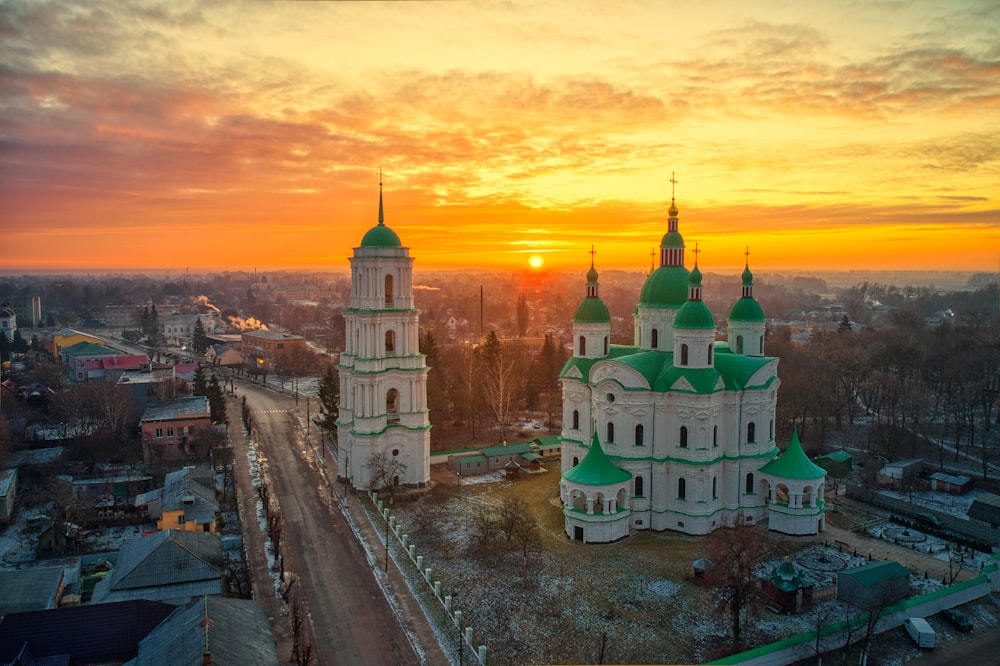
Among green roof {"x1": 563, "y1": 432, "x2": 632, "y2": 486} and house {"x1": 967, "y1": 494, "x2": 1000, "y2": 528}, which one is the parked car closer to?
house {"x1": 967, "y1": 494, "x2": 1000, "y2": 528}

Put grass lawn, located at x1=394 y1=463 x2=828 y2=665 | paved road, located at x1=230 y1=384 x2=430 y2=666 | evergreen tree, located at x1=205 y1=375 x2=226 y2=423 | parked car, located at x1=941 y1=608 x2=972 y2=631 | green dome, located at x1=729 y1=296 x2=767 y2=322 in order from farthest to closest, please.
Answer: evergreen tree, located at x1=205 y1=375 x2=226 y2=423
green dome, located at x1=729 y1=296 x2=767 y2=322
parked car, located at x1=941 y1=608 x2=972 y2=631
paved road, located at x1=230 y1=384 x2=430 y2=666
grass lawn, located at x1=394 y1=463 x2=828 y2=665

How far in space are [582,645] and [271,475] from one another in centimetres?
2202

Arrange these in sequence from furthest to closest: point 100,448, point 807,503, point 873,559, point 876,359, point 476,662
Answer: point 876,359
point 100,448
point 807,503
point 873,559
point 476,662

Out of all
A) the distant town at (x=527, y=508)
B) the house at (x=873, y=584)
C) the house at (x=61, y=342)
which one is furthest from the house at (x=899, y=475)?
the house at (x=61, y=342)

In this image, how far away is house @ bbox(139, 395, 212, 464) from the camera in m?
40.2

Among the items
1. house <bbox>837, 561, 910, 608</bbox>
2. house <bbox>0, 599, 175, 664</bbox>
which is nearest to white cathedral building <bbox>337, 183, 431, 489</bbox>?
house <bbox>0, 599, 175, 664</bbox>

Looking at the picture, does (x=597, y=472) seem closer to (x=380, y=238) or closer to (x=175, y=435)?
(x=380, y=238)

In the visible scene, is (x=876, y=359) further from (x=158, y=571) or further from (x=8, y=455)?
(x=8, y=455)

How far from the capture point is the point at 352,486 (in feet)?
112

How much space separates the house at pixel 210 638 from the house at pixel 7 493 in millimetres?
17243

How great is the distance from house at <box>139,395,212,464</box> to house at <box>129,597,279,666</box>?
23449 mm

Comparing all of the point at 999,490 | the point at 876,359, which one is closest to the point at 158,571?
the point at 999,490

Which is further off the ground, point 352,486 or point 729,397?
point 729,397

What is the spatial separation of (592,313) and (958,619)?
58.5 feet
